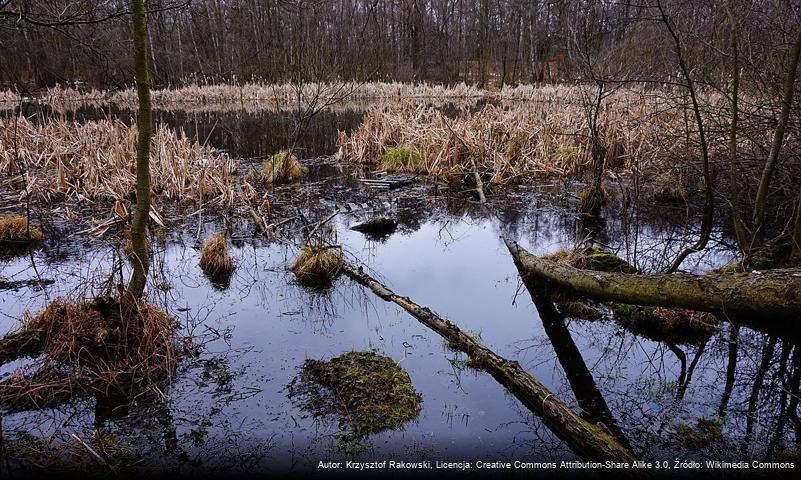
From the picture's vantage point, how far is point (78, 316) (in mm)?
3547

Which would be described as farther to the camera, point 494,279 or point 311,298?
point 494,279

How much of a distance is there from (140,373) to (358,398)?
1519 mm

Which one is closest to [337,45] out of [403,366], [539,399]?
[403,366]

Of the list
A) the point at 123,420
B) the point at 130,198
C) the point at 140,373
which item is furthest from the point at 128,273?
the point at 130,198

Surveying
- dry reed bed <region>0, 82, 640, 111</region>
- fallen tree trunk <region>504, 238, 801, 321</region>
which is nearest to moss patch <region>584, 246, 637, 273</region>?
fallen tree trunk <region>504, 238, 801, 321</region>

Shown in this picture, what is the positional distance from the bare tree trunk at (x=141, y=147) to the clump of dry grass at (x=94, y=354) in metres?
0.21

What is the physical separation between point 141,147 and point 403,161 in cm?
775

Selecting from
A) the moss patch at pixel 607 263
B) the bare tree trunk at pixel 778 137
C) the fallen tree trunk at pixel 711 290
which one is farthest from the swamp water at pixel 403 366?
the bare tree trunk at pixel 778 137

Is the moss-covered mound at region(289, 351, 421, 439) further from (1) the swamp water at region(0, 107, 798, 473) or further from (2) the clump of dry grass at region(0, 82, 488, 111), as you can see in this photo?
(2) the clump of dry grass at region(0, 82, 488, 111)

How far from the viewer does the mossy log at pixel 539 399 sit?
2582 mm

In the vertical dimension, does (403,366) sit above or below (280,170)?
below

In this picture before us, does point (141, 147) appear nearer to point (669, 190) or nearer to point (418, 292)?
point (418, 292)

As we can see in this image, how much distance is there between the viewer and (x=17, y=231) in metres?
6.38

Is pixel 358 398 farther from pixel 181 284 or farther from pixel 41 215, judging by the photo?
pixel 41 215
